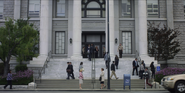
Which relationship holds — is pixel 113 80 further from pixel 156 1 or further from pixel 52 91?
pixel 156 1

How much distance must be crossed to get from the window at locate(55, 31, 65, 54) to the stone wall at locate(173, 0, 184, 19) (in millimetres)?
15717

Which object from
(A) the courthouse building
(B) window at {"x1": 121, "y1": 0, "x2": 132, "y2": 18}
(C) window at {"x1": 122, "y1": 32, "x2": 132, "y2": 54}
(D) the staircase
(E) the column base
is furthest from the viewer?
(B) window at {"x1": 121, "y1": 0, "x2": 132, "y2": 18}

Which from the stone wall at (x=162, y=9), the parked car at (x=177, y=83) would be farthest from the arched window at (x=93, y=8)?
the parked car at (x=177, y=83)

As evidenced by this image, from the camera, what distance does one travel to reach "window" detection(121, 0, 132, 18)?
32.1 m

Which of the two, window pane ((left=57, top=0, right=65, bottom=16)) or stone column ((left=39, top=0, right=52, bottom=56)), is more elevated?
window pane ((left=57, top=0, right=65, bottom=16))

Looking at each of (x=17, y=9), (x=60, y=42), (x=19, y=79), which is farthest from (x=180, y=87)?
(x=17, y=9)

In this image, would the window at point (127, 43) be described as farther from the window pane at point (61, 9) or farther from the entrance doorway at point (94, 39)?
the window pane at point (61, 9)

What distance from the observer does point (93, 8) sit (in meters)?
32.1

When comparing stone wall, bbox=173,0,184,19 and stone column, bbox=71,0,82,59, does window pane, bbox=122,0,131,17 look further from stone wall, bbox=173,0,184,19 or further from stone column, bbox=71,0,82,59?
stone column, bbox=71,0,82,59

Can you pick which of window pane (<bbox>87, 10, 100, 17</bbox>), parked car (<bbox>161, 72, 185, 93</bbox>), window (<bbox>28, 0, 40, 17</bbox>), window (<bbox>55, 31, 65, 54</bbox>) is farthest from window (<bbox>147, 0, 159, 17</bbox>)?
parked car (<bbox>161, 72, 185, 93</bbox>)

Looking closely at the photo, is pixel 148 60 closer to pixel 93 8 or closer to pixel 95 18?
pixel 95 18

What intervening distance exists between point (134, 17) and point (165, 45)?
6.84m

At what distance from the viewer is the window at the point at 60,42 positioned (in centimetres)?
3148

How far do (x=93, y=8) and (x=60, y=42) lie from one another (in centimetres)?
669
